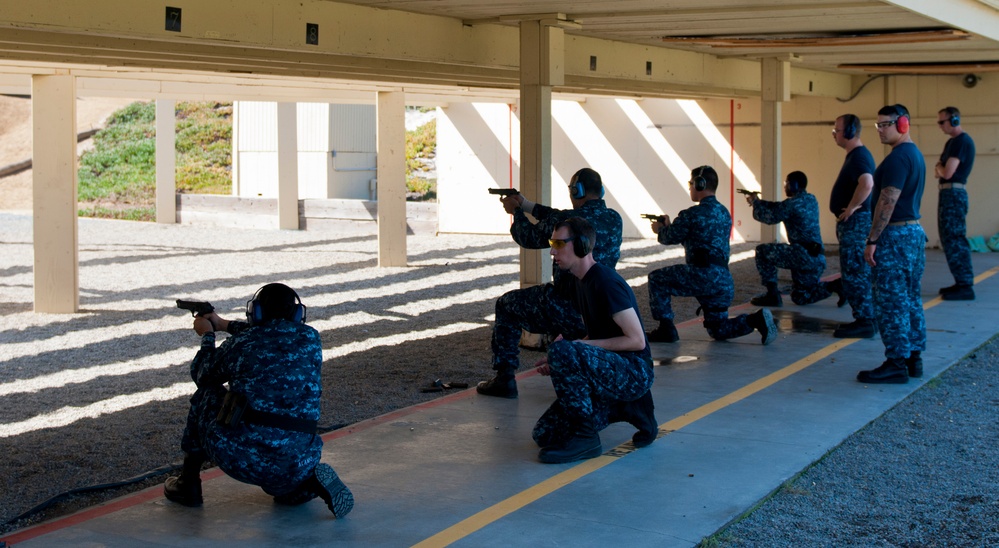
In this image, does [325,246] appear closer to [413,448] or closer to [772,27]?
[772,27]

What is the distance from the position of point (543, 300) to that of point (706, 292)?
102 inches

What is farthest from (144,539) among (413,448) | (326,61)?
(326,61)

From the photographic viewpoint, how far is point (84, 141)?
36.5 metres

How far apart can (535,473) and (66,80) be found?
9069mm

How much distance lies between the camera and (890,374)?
24.7 feet

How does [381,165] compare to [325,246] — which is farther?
[325,246]

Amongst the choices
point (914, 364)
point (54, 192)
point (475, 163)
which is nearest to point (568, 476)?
point (914, 364)

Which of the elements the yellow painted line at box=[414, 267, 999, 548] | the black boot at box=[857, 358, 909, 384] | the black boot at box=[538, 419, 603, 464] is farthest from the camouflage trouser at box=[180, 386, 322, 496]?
the black boot at box=[857, 358, 909, 384]

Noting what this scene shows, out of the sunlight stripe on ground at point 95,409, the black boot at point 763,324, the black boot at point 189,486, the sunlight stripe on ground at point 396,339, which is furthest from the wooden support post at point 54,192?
the black boot at point 189,486

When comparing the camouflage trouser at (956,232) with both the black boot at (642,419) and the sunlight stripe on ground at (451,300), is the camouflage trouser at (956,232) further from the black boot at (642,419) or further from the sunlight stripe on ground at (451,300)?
the black boot at (642,419)

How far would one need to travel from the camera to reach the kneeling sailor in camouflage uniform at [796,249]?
11.0 meters

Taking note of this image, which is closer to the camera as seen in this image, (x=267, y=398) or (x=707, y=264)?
(x=267, y=398)

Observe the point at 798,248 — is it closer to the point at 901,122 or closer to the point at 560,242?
the point at 901,122

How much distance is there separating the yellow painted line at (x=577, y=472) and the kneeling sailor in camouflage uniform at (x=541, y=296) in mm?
980
